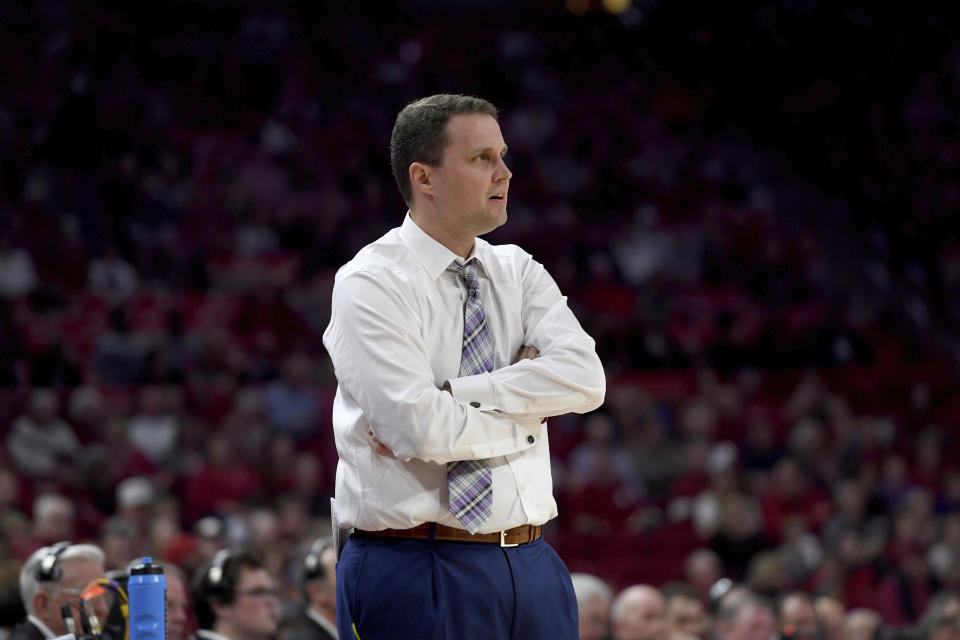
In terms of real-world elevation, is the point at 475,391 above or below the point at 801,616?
above

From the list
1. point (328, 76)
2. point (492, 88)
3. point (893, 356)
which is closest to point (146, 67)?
point (328, 76)

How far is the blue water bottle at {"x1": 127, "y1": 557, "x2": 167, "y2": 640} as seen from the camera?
3104 millimetres

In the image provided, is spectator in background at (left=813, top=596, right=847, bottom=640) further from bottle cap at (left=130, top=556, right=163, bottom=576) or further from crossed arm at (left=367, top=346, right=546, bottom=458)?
bottle cap at (left=130, top=556, right=163, bottom=576)

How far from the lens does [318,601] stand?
214 inches

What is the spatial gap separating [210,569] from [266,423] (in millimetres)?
4411

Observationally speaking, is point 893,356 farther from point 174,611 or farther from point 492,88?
point 174,611

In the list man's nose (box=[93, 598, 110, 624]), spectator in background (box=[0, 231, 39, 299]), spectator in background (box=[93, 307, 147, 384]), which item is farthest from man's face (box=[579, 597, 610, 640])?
spectator in background (box=[0, 231, 39, 299])

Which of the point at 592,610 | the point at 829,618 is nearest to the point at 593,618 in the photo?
the point at 592,610

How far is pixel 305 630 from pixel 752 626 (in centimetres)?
215

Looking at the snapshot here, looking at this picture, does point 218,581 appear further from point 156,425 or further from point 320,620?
point 156,425

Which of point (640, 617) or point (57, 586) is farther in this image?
point (640, 617)

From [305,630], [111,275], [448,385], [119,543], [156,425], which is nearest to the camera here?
[448,385]

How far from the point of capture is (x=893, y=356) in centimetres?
1180

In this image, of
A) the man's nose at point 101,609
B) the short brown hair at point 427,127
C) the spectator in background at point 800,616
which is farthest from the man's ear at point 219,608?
the short brown hair at point 427,127
